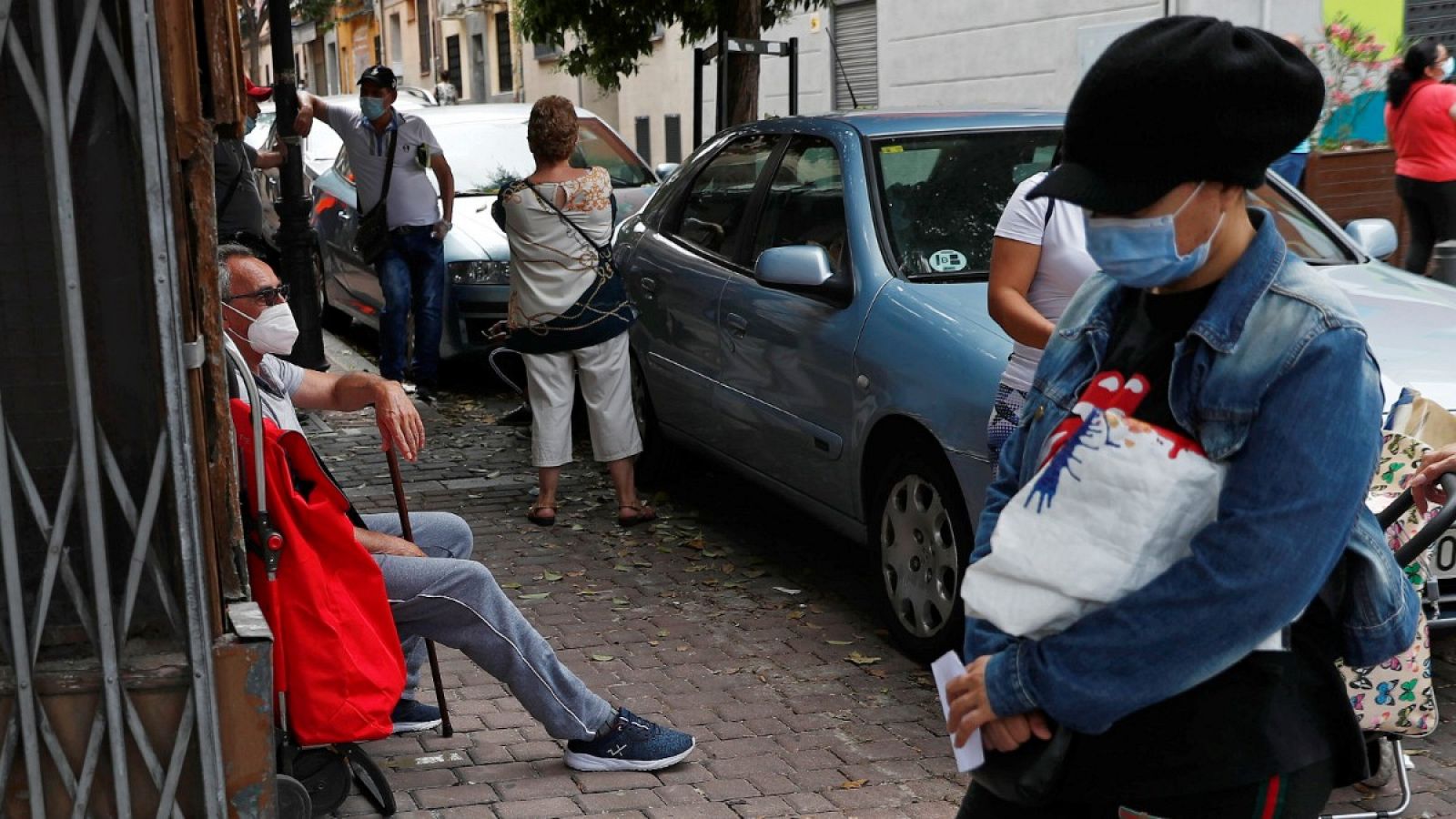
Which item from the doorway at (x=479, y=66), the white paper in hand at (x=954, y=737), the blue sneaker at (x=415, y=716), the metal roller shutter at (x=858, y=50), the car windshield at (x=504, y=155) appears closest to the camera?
the white paper in hand at (x=954, y=737)

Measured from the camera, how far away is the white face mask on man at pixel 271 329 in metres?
4.19

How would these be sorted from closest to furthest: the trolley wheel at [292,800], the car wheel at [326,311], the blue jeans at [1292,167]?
the trolley wheel at [292,800], the blue jeans at [1292,167], the car wheel at [326,311]

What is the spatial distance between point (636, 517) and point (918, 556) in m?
2.20

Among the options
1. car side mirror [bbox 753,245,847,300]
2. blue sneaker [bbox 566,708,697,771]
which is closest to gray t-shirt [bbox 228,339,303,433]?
blue sneaker [bbox 566,708,697,771]

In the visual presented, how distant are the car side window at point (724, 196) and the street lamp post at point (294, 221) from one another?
3.89 metres

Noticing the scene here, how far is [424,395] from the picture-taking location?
398 inches

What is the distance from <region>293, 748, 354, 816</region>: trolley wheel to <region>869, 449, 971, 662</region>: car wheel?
1.87 meters

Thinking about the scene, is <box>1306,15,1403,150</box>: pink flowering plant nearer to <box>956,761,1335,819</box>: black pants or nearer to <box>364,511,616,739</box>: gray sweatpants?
<box>364,511,616,739</box>: gray sweatpants

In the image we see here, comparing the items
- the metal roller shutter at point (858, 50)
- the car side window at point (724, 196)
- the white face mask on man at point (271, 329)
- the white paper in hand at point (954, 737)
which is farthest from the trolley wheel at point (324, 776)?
the metal roller shutter at point (858, 50)

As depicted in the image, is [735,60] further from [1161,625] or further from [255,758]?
[1161,625]

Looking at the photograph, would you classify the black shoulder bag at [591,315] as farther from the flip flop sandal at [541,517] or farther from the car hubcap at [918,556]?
the car hubcap at [918,556]

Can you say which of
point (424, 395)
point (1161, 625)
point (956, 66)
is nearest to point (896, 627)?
point (1161, 625)

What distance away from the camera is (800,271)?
5.68 m

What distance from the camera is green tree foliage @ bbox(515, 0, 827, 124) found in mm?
12523
